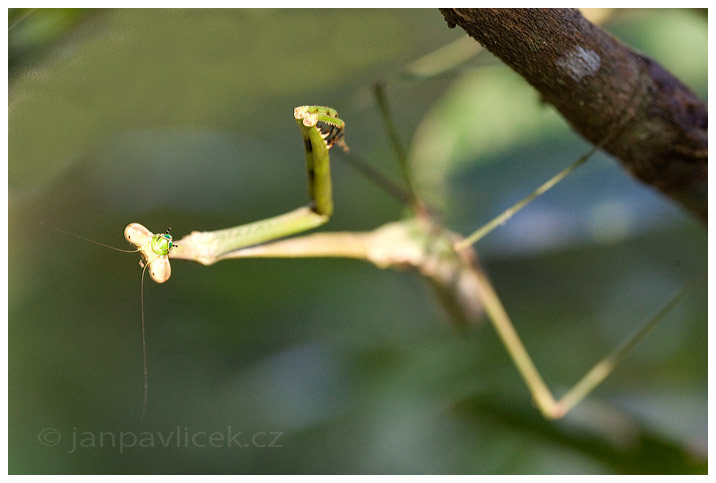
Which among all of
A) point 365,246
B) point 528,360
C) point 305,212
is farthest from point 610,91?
Result: point 528,360

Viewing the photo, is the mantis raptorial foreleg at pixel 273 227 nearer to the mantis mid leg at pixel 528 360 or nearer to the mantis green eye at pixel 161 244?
the mantis green eye at pixel 161 244

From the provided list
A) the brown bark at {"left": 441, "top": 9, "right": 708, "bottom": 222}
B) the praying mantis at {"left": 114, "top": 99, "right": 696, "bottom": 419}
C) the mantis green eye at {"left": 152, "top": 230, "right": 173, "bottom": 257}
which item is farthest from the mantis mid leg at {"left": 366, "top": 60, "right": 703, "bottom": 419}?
the mantis green eye at {"left": 152, "top": 230, "right": 173, "bottom": 257}

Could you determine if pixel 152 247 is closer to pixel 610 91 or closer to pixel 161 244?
pixel 161 244

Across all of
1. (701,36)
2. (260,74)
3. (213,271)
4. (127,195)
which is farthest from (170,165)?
(701,36)

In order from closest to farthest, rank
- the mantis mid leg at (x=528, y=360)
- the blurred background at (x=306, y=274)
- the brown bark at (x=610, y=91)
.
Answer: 1. the brown bark at (x=610, y=91)
2. the blurred background at (x=306, y=274)
3. the mantis mid leg at (x=528, y=360)

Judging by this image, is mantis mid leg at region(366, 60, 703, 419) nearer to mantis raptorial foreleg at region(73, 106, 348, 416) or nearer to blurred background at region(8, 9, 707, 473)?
blurred background at region(8, 9, 707, 473)

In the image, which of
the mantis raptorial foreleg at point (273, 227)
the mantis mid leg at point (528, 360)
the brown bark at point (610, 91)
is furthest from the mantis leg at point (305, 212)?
the mantis mid leg at point (528, 360)
